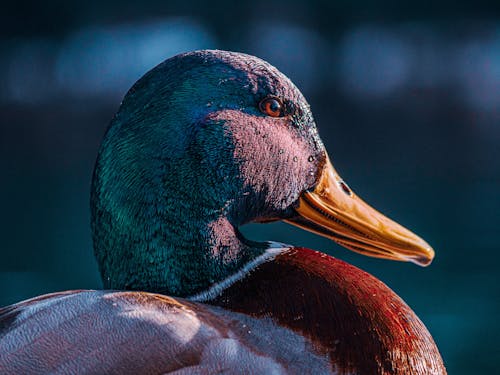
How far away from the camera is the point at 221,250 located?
5.02ft

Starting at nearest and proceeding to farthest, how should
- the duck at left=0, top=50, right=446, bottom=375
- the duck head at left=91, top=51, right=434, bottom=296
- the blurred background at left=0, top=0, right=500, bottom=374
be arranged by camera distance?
the duck at left=0, top=50, right=446, bottom=375 → the duck head at left=91, top=51, right=434, bottom=296 → the blurred background at left=0, top=0, right=500, bottom=374

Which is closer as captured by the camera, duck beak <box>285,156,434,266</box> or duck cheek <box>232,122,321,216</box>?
duck cheek <box>232,122,321,216</box>

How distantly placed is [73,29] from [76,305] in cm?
1002

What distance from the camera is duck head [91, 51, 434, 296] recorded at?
59.0 inches

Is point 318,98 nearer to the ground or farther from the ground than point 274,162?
nearer to the ground

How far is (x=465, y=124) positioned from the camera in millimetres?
8734

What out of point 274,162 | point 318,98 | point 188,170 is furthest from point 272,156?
point 318,98

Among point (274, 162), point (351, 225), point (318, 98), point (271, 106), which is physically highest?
point (271, 106)

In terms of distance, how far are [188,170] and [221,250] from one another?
0.15m

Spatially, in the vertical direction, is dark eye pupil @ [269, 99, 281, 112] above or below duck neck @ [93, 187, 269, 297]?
above

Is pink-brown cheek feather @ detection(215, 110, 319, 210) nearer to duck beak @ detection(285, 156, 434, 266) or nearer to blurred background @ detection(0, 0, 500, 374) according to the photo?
duck beak @ detection(285, 156, 434, 266)

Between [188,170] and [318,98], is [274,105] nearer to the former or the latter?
[188,170]

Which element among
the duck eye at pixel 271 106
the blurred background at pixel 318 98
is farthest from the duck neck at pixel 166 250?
the blurred background at pixel 318 98

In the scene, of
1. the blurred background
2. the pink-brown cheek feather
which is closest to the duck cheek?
the pink-brown cheek feather
